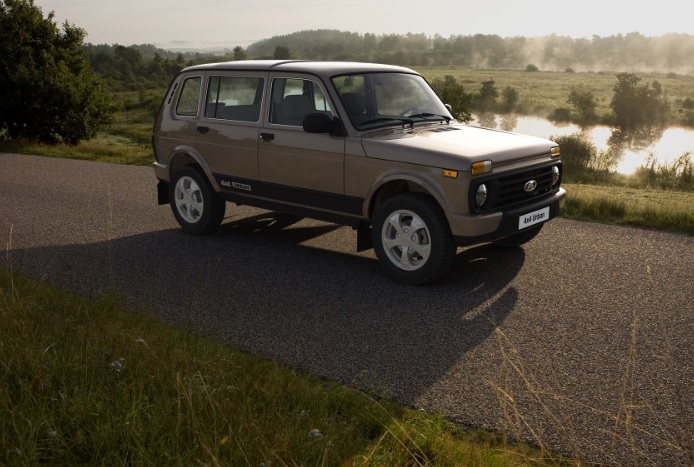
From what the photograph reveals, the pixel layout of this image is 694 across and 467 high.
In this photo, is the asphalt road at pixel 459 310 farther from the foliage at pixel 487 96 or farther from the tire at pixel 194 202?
the foliage at pixel 487 96

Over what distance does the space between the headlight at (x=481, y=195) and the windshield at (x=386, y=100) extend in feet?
4.43

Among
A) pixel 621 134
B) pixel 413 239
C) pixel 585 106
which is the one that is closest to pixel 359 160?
pixel 413 239

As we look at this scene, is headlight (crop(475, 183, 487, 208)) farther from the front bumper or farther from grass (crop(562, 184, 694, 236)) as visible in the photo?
grass (crop(562, 184, 694, 236))

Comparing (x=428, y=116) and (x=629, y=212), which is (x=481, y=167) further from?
(x=629, y=212)

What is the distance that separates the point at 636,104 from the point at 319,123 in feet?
228

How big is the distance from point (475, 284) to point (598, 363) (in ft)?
6.63

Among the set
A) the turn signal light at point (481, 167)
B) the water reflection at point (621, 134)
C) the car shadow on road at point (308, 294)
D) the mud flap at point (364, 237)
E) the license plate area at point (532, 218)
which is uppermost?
the turn signal light at point (481, 167)

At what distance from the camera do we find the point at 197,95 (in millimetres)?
8828

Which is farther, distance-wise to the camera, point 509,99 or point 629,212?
point 509,99

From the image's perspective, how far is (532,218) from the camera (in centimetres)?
693

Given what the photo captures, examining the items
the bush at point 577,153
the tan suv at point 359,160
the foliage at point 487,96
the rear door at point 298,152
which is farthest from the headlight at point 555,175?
the foliage at point 487,96

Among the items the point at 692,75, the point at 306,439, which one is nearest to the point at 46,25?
the point at 306,439

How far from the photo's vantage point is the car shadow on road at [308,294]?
5180mm

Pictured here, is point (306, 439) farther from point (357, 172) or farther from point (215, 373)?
point (357, 172)
